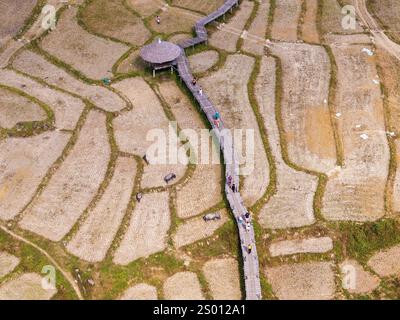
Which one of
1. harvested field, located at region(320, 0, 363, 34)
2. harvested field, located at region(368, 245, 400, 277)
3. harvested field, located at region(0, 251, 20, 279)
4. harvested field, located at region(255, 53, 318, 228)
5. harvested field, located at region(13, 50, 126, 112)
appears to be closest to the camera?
harvested field, located at region(0, 251, 20, 279)

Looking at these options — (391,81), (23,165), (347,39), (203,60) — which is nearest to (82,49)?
(203,60)

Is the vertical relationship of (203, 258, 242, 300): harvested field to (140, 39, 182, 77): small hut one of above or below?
below

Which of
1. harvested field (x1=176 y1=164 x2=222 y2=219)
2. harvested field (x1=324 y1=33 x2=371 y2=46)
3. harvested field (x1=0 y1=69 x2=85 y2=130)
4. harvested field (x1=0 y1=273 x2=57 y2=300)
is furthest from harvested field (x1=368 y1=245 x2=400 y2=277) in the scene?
harvested field (x1=324 y1=33 x2=371 y2=46)

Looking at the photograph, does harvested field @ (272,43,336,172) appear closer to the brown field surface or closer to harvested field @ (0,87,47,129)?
the brown field surface

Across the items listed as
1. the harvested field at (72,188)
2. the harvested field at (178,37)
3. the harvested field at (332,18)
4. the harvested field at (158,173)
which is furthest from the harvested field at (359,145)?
the harvested field at (72,188)

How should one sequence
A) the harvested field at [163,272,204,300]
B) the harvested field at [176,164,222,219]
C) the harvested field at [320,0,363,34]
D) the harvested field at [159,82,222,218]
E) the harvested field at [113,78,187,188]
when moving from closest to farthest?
1. the harvested field at [163,272,204,300]
2. the harvested field at [176,164,222,219]
3. the harvested field at [159,82,222,218]
4. the harvested field at [113,78,187,188]
5. the harvested field at [320,0,363,34]
